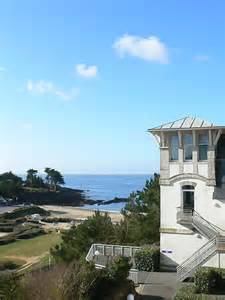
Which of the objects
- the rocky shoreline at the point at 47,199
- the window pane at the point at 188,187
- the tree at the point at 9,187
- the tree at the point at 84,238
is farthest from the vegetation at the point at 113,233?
the tree at the point at 9,187

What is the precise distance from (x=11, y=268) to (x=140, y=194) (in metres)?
12.8

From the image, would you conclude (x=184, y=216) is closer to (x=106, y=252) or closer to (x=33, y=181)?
(x=106, y=252)

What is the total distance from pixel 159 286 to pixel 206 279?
277 centimetres

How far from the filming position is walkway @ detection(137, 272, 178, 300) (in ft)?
83.8

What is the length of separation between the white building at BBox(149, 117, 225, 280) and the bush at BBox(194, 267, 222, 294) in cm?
200

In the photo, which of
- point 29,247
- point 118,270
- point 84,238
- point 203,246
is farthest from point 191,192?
point 29,247

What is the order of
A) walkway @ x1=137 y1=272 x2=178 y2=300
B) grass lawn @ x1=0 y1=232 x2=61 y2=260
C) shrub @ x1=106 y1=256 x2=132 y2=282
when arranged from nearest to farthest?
shrub @ x1=106 y1=256 x2=132 y2=282, walkway @ x1=137 y1=272 x2=178 y2=300, grass lawn @ x1=0 y1=232 x2=61 y2=260

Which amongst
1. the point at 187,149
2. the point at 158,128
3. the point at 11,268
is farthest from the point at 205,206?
the point at 11,268

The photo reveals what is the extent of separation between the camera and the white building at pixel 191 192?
96.9 feet

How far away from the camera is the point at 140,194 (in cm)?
4106

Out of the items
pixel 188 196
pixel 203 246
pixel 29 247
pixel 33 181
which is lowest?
pixel 29 247

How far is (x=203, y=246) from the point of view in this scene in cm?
2942

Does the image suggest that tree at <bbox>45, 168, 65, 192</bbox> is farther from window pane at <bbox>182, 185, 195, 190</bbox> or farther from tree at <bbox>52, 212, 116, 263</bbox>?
window pane at <bbox>182, 185, 195, 190</bbox>

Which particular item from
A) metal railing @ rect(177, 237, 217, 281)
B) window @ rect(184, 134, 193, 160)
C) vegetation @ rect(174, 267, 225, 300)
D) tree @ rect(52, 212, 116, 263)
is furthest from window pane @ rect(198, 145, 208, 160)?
tree @ rect(52, 212, 116, 263)
